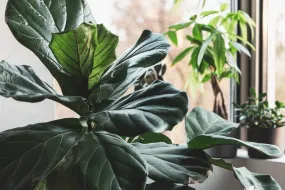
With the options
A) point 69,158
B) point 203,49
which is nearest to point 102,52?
point 69,158

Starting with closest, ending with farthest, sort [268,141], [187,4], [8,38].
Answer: [8,38], [268,141], [187,4]

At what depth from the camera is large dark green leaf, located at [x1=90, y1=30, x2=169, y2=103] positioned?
577 millimetres

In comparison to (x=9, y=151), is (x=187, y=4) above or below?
above

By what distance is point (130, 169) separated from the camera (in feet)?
1.61

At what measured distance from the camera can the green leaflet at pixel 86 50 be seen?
557mm

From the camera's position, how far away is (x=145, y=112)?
0.53 meters

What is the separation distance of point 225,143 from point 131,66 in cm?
20

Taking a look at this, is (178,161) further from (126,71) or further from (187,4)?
(187,4)

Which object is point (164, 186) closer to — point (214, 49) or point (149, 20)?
point (214, 49)

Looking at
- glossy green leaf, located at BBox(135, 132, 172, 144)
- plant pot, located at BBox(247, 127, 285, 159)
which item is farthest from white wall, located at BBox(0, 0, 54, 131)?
plant pot, located at BBox(247, 127, 285, 159)

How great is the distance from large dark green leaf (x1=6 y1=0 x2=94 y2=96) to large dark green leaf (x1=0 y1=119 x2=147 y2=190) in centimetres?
9

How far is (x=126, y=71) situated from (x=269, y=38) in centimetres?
133

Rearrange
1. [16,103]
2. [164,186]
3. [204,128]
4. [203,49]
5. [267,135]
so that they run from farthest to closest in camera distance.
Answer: [267,135], [203,49], [16,103], [204,128], [164,186]

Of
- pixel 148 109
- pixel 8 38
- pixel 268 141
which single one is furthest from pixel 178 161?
pixel 268 141
